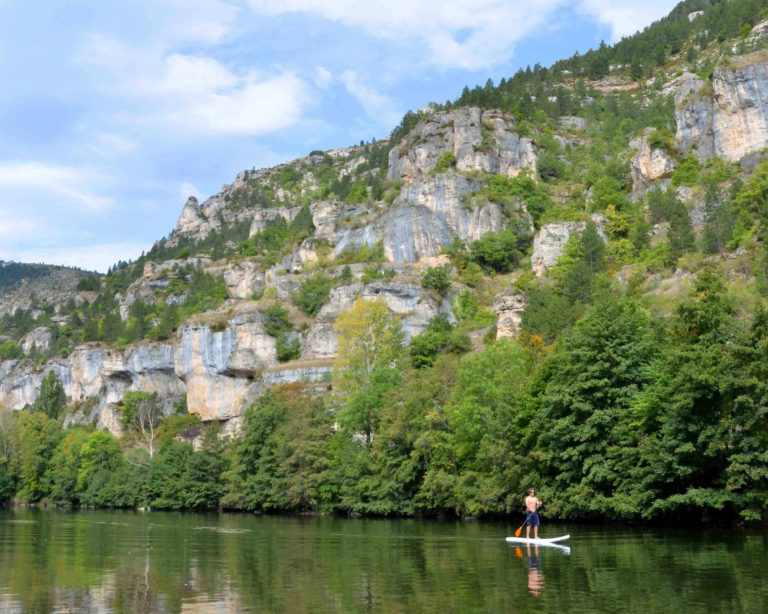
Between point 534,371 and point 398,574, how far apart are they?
29116mm

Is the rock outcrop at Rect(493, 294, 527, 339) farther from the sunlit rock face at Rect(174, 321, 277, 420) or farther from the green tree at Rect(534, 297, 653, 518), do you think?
the green tree at Rect(534, 297, 653, 518)

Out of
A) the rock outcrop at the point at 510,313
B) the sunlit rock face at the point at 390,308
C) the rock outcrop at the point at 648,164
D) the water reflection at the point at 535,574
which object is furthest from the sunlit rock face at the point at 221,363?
the water reflection at the point at 535,574

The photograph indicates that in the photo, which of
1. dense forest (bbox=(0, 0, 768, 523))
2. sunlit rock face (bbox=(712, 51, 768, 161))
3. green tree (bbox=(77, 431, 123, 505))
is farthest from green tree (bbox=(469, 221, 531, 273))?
green tree (bbox=(77, 431, 123, 505))

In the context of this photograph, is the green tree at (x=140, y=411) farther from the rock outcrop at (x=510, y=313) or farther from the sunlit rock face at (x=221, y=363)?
the rock outcrop at (x=510, y=313)

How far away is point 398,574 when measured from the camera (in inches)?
864

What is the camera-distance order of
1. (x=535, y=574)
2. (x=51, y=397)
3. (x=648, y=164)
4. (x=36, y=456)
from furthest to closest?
(x=51, y=397), (x=648, y=164), (x=36, y=456), (x=535, y=574)

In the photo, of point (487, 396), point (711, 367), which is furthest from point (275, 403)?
point (711, 367)

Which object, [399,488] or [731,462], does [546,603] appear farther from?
[399,488]

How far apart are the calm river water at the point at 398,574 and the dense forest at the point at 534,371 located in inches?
188

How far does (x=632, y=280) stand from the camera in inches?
3246

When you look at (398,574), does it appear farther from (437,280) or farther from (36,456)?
(36,456)

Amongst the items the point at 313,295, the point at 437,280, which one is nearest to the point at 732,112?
the point at 437,280

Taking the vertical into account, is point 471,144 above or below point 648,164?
above

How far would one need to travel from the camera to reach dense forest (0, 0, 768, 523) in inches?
1438
